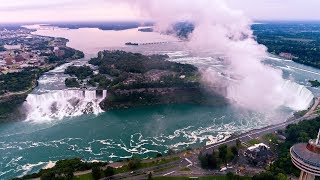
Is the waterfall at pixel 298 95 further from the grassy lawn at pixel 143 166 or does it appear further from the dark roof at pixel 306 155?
the dark roof at pixel 306 155

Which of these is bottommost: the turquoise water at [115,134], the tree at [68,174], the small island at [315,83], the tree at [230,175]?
the turquoise water at [115,134]

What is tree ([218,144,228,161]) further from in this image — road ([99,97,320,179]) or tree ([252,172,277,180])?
tree ([252,172,277,180])

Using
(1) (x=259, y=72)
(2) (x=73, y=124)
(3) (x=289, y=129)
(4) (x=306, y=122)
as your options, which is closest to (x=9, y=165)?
(2) (x=73, y=124)

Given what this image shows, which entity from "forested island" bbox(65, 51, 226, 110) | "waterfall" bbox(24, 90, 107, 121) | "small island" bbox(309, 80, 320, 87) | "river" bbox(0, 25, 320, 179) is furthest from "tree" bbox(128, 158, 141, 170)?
"small island" bbox(309, 80, 320, 87)

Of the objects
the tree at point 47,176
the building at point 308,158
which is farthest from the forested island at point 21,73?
the building at point 308,158

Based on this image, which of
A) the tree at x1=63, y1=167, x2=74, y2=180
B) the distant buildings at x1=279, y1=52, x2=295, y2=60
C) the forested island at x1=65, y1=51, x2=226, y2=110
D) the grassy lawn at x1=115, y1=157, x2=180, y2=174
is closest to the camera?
the tree at x1=63, y1=167, x2=74, y2=180

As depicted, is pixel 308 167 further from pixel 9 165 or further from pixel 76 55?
pixel 76 55
